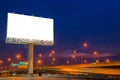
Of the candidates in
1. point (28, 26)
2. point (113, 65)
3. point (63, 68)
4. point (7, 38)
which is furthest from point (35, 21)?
point (63, 68)

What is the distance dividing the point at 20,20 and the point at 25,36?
3921 mm

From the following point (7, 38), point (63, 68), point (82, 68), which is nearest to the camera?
point (7, 38)

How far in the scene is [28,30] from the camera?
6738 cm

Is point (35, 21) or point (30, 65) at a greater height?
point (35, 21)

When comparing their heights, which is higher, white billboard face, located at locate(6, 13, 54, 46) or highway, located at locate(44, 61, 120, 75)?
white billboard face, located at locate(6, 13, 54, 46)

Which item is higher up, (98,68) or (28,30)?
(28,30)

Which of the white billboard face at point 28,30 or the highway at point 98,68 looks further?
the highway at point 98,68

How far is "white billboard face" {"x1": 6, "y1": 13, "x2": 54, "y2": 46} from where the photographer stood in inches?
2569

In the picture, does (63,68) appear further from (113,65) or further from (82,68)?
(113,65)

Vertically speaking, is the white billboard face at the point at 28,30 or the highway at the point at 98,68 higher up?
the white billboard face at the point at 28,30

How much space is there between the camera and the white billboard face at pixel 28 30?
65250mm

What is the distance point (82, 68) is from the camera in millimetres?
97188

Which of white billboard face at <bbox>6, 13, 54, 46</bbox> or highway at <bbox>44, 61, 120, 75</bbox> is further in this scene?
highway at <bbox>44, 61, 120, 75</bbox>

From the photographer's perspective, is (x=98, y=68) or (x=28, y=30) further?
(x=98, y=68)
